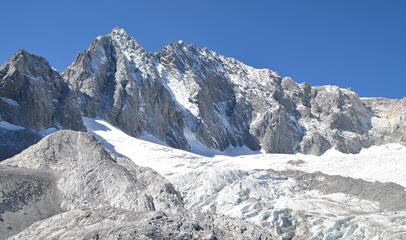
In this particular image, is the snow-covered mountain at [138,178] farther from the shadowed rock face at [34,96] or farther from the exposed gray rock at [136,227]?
the shadowed rock face at [34,96]

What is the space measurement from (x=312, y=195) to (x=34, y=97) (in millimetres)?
69038

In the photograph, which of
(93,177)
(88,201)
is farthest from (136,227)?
(93,177)

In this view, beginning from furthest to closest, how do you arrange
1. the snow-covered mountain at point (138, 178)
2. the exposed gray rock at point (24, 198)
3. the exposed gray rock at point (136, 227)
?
the exposed gray rock at point (24, 198)
the snow-covered mountain at point (138, 178)
the exposed gray rock at point (136, 227)

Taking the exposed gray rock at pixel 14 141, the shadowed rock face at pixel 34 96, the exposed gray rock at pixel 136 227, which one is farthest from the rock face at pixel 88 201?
the shadowed rock face at pixel 34 96

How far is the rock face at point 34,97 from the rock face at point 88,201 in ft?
228

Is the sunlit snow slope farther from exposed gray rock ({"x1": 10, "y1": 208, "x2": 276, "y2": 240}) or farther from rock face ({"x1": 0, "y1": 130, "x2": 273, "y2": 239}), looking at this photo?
exposed gray rock ({"x1": 10, "y1": 208, "x2": 276, "y2": 240})

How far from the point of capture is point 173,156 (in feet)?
474

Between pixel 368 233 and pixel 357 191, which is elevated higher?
pixel 357 191

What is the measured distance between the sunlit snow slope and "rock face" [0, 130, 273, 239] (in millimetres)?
25842

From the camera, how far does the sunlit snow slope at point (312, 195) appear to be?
79.9 m

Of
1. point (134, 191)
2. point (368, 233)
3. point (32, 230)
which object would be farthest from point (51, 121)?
point (32, 230)

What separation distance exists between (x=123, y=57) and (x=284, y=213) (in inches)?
4649

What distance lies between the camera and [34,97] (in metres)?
148

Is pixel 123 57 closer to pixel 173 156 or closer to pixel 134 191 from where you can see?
pixel 173 156
